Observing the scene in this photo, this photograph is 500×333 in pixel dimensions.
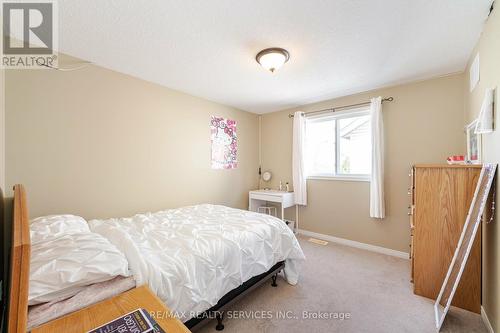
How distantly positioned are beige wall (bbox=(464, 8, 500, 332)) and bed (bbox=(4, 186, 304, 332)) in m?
1.42

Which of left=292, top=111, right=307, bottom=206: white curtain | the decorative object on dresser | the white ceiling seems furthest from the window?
the decorative object on dresser

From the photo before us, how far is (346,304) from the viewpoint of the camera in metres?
1.92

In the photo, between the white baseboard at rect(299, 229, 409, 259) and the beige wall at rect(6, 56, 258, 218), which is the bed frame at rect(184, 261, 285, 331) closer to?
the beige wall at rect(6, 56, 258, 218)

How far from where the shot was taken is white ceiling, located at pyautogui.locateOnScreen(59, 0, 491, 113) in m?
1.54

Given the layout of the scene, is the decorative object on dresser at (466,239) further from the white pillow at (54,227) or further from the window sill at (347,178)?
the white pillow at (54,227)

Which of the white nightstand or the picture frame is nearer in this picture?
the picture frame

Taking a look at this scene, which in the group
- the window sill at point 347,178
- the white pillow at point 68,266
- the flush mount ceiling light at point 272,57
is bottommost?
the white pillow at point 68,266

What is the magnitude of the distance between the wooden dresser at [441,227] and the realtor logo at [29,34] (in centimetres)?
339

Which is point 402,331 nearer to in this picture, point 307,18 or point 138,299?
point 138,299

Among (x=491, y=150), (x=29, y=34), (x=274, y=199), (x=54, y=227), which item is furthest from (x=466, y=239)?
(x=29, y=34)

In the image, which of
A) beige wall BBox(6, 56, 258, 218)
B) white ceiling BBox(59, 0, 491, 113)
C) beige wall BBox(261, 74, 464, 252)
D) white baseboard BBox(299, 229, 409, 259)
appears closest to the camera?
white ceiling BBox(59, 0, 491, 113)

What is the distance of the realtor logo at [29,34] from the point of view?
1.54 metres

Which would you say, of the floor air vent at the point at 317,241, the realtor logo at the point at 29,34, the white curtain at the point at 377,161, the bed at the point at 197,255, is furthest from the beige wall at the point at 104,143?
the white curtain at the point at 377,161

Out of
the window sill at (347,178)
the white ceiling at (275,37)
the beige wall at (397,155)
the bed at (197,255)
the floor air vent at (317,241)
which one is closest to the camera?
the bed at (197,255)
